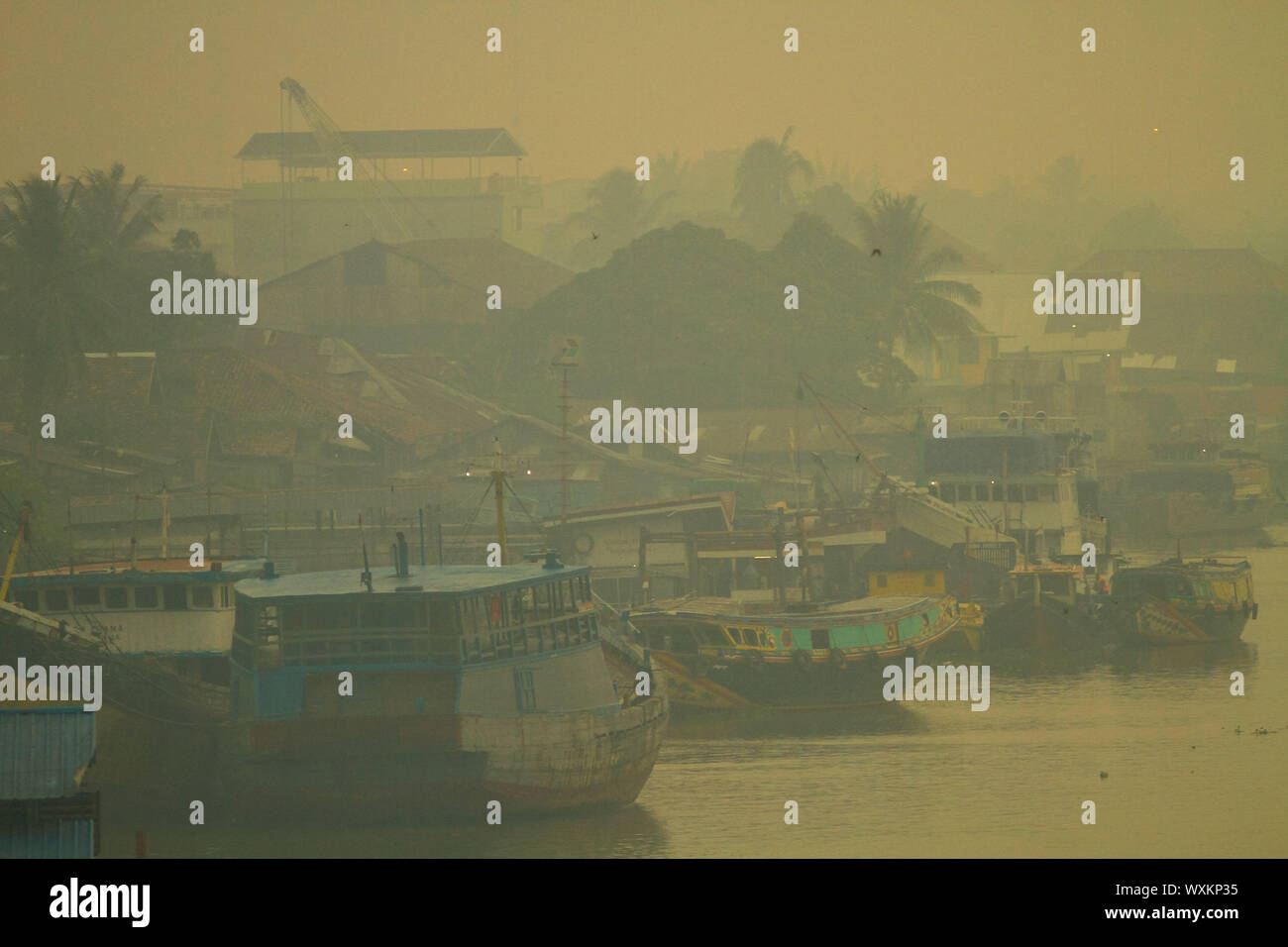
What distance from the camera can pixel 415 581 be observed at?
28219mm

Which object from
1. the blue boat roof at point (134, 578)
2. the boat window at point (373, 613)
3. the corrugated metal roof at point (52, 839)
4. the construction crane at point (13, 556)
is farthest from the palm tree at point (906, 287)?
the corrugated metal roof at point (52, 839)

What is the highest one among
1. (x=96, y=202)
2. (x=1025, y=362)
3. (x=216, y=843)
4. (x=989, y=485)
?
(x=96, y=202)

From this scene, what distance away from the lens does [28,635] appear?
95.6ft

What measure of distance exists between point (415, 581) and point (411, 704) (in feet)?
6.51

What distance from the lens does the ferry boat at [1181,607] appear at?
137ft

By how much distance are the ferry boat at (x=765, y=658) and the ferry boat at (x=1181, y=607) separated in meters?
8.29

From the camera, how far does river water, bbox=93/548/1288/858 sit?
1059 inches

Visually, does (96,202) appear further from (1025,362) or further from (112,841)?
(112,841)
